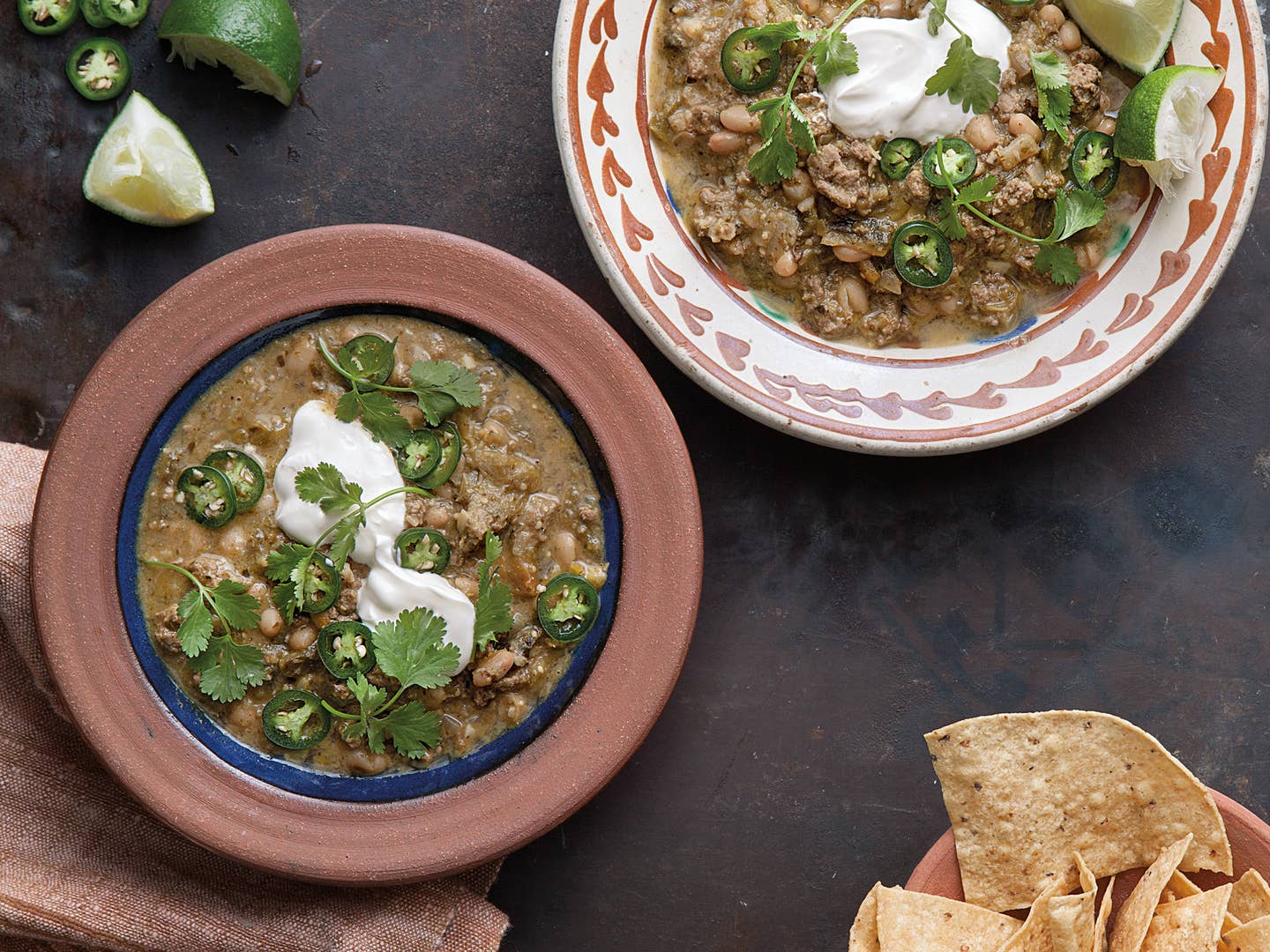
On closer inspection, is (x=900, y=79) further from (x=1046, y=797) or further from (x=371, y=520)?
(x=1046, y=797)

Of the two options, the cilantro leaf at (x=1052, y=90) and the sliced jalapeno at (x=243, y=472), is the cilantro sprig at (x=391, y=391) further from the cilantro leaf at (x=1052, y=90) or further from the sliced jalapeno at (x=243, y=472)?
the cilantro leaf at (x=1052, y=90)

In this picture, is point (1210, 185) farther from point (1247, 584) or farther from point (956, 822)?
point (956, 822)

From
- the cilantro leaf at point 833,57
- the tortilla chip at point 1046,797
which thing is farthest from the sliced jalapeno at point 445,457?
the tortilla chip at point 1046,797

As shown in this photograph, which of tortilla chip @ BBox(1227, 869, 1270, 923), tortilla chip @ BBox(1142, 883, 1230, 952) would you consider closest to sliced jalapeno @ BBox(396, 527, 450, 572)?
tortilla chip @ BBox(1142, 883, 1230, 952)

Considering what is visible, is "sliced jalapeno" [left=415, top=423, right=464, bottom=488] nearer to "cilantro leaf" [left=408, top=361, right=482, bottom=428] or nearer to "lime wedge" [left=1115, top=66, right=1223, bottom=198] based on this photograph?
"cilantro leaf" [left=408, top=361, right=482, bottom=428]

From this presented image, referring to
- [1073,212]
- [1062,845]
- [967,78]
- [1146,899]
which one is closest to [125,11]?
[967,78]

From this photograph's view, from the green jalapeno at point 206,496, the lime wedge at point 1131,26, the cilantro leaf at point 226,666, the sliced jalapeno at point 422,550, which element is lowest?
the cilantro leaf at point 226,666
